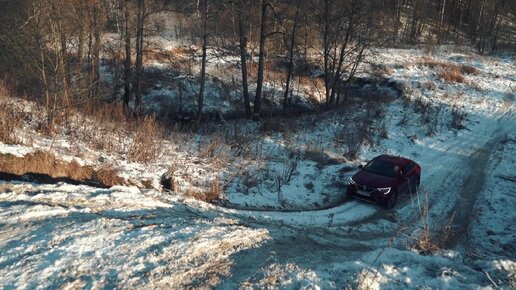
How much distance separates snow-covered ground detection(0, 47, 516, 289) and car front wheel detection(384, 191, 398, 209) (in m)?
0.20

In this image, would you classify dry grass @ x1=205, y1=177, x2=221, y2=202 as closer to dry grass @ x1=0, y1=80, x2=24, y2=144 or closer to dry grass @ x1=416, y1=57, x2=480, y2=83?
dry grass @ x1=0, y1=80, x2=24, y2=144

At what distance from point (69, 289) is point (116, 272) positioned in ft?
1.88

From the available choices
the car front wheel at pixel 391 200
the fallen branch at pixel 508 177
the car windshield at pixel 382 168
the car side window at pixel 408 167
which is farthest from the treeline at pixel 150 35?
the fallen branch at pixel 508 177

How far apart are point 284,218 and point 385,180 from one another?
13.8 ft

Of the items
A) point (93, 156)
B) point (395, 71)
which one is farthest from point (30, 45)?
point (395, 71)

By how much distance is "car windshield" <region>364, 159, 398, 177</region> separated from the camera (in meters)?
13.5

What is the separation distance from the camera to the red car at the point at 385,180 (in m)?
12.6

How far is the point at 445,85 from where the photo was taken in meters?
30.4

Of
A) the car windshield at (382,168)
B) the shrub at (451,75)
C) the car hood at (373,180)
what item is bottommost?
the car hood at (373,180)

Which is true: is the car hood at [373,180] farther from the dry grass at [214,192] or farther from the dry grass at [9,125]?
the dry grass at [9,125]

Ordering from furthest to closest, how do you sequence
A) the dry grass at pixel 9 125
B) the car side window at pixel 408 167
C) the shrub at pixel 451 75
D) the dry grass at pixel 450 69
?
the dry grass at pixel 450 69, the shrub at pixel 451 75, the car side window at pixel 408 167, the dry grass at pixel 9 125

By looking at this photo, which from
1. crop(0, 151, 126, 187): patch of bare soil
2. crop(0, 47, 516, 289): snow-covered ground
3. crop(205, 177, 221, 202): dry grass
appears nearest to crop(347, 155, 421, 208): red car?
crop(0, 47, 516, 289): snow-covered ground

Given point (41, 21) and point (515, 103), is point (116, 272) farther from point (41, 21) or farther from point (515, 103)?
point (515, 103)

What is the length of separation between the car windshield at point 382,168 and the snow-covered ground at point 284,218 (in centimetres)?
101
